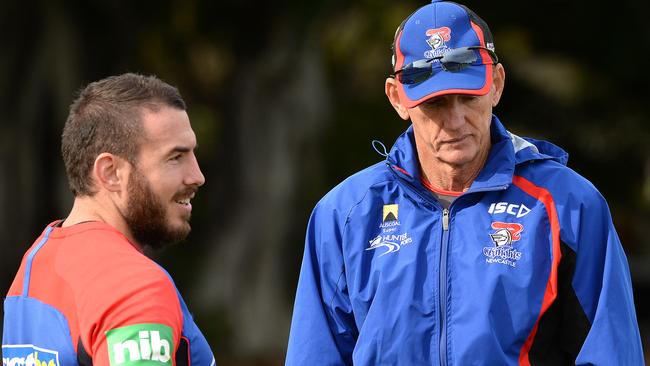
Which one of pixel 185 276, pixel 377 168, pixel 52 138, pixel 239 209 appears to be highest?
pixel 377 168

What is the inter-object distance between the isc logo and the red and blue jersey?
3.82 ft

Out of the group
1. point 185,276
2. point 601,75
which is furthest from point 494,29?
point 185,276

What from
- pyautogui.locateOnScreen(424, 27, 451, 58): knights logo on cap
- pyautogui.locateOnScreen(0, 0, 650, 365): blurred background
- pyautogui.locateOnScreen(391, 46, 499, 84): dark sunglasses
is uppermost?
pyautogui.locateOnScreen(424, 27, 451, 58): knights logo on cap

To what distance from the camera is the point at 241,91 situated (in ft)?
49.5

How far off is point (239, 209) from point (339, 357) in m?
11.0

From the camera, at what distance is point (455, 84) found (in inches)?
161

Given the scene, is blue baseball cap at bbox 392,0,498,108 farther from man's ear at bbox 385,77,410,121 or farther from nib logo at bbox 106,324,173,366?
nib logo at bbox 106,324,173,366

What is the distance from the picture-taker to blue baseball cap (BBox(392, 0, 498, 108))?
13.5ft

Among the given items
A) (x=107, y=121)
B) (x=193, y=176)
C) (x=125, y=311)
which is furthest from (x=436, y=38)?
(x=125, y=311)

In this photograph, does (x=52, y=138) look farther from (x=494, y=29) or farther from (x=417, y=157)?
(x=417, y=157)

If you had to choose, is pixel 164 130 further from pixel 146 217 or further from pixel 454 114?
pixel 454 114

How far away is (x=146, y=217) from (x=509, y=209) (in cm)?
129

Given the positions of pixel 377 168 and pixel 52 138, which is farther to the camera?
pixel 52 138

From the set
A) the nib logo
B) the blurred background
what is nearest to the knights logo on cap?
the nib logo
